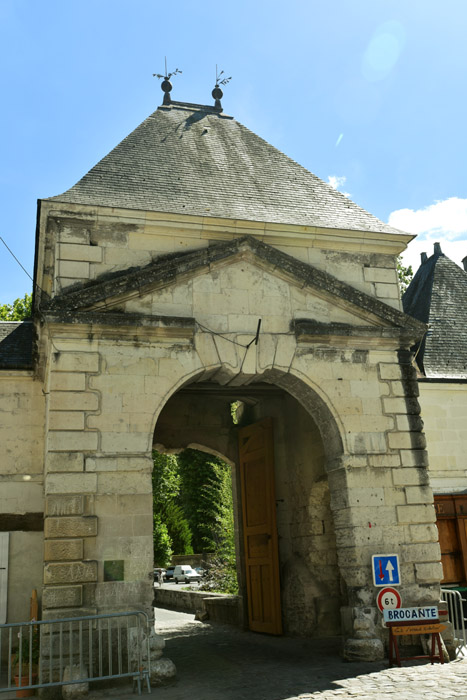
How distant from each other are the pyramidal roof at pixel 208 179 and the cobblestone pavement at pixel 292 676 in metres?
5.08

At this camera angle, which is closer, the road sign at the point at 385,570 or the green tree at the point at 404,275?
the road sign at the point at 385,570

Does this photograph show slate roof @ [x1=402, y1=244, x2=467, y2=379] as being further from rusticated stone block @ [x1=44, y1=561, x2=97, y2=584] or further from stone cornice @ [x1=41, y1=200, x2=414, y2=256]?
rusticated stone block @ [x1=44, y1=561, x2=97, y2=584]

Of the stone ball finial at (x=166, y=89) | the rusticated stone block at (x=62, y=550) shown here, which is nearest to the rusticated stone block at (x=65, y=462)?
the rusticated stone block at (x=62, y=550)

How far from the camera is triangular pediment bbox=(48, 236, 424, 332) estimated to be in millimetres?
7234

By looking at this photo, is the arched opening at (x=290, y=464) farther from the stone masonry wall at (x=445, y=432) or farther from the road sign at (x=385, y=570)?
the stone masonry wall at (x=445, y=432)

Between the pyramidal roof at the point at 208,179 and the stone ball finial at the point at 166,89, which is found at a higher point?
the stone ball finial at the point at 166,89

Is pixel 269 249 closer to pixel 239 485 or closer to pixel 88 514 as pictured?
pixel 88 514

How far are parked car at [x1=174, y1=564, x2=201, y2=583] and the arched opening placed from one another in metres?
15.2

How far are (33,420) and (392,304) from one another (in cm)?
486

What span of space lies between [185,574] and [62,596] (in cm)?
2004

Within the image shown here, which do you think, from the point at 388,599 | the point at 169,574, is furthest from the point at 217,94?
the point at 169,574

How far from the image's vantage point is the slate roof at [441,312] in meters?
10.9

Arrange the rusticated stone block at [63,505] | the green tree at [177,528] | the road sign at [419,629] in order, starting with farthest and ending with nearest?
the green tree at [177,528] < the road sign at [419,629] < the rusticated stone block at [63,505]

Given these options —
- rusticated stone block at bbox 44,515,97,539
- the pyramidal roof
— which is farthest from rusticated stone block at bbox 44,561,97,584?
the pyramidal roof
